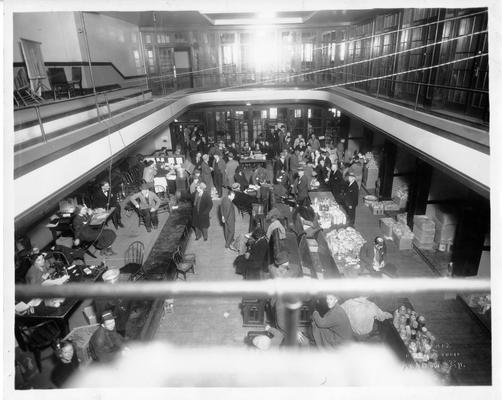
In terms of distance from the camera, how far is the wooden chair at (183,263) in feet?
23.7

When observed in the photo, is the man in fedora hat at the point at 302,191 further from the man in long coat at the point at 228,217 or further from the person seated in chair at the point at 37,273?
the person seated in chair at the point at 37,273

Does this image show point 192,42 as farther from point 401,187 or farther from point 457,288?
point 457,288

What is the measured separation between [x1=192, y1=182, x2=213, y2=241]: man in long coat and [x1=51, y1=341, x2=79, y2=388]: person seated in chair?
4.84 metres

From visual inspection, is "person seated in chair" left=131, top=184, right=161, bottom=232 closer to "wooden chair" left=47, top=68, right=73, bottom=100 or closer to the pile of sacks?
"wooden chair" left=47, top=68, right=73, bottom=100

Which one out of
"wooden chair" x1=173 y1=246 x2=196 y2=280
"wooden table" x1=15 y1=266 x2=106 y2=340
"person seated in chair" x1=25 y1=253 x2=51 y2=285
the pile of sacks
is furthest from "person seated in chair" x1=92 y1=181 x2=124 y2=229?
the pile of sacks

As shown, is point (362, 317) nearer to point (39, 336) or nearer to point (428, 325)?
point (428, 325)

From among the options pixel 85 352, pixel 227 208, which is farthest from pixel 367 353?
pixel 227 208

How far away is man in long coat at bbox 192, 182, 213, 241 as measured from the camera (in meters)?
8.62

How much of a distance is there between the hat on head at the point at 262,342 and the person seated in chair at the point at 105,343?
2038 mm

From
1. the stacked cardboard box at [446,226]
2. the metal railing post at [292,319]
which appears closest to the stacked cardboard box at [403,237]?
the stacked cardboard box at [446,226]

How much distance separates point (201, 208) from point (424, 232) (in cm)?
595

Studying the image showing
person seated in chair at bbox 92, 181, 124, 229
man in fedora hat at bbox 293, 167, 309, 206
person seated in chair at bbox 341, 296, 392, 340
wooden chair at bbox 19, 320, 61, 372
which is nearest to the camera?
person seated in chair at bbox 341, 296, 392, 340

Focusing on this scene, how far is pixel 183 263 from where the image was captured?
738cm

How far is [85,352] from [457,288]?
566 cm
